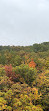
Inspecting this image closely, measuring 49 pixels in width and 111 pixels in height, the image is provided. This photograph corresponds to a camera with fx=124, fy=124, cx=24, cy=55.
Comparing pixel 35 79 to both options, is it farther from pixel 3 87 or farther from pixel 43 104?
pixel 3 87

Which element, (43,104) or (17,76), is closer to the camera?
(43,104)

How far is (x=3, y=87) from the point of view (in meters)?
5.56

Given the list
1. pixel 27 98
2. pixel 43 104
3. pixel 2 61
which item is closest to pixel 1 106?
pixel 27 98

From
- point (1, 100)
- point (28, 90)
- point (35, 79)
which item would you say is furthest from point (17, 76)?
point (1, 100)

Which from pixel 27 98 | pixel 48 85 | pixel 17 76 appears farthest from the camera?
pixel 17 76

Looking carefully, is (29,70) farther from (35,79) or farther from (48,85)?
(48,85)

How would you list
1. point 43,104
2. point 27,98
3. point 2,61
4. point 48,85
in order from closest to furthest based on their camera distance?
point 27,98 → point 43,104 → point 48,85 → point 2,61

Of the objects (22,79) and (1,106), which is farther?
(22,79)

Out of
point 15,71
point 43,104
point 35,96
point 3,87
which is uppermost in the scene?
point 15,71

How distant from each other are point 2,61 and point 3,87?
7.27 metres

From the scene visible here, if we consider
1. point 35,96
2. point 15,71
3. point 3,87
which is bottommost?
point 35,96

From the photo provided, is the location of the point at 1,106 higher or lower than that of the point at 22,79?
lower

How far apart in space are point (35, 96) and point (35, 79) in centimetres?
169

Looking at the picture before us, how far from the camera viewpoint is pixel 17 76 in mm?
7020
